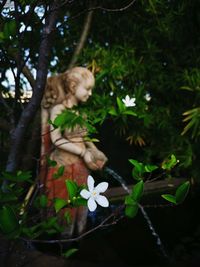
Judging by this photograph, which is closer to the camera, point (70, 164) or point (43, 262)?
point (43, 262)

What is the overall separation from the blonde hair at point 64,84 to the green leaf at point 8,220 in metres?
1.43

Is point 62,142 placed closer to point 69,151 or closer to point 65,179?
point 69,151

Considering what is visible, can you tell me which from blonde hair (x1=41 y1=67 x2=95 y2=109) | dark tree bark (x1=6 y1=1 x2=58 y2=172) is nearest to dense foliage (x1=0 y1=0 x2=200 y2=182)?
blonde hair (x1=41 y1=67 x2=95 y2=109)

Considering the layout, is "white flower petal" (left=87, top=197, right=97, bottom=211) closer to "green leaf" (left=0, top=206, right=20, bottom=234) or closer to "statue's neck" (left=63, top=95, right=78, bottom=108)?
"green leaf" (left=0, top=206, right=20, bottom=234)

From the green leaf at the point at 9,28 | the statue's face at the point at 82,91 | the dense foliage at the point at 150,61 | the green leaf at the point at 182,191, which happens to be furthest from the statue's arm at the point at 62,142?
the green leaf at the point at 182,191

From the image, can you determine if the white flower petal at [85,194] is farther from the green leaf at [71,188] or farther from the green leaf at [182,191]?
the green leaf at [182,191]

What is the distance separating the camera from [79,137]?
212cm

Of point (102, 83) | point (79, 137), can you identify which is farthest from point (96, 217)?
point (102, 83)

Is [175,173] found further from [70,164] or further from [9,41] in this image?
[9,41]

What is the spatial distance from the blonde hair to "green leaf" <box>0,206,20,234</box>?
1432mm

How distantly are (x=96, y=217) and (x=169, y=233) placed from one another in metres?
0.55

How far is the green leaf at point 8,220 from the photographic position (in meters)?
0.78

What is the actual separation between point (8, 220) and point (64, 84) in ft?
4.90

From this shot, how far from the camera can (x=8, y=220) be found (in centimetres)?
78
